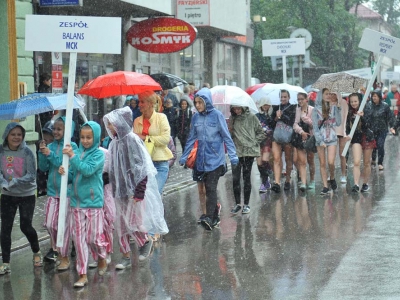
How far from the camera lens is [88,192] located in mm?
8742

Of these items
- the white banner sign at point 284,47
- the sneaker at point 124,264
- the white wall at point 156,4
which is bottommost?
the sneaker at point 124,264

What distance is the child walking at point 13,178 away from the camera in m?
9.11

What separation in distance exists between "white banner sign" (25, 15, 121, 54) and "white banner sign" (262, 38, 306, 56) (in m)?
13.5

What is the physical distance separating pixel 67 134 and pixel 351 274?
2.97 meters

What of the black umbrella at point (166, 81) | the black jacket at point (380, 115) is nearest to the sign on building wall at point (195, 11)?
the black umbrella at point (166, 81)

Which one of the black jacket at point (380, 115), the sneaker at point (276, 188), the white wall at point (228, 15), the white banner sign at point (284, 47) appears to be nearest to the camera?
the sneaker at point (276, 188)

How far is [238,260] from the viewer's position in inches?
371

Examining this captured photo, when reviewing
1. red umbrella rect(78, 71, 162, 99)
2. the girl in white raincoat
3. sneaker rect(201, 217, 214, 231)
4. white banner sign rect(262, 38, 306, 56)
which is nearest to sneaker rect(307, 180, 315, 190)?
sneaker rect(201, 217, 214, 231)

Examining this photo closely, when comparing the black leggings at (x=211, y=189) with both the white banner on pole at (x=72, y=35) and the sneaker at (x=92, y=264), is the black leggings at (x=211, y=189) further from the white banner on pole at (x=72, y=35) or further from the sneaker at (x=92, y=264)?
the white banner on pole at (x=72, y=35)

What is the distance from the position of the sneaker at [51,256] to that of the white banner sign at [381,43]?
8.81 meters

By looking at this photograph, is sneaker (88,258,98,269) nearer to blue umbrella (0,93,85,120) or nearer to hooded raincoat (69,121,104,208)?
hooded raincoat (69,121,104,208)

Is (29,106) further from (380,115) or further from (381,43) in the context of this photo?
(380,115)

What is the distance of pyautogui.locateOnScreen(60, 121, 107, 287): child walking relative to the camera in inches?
341

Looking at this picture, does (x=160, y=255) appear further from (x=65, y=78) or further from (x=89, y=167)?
(x=65, y=78)
